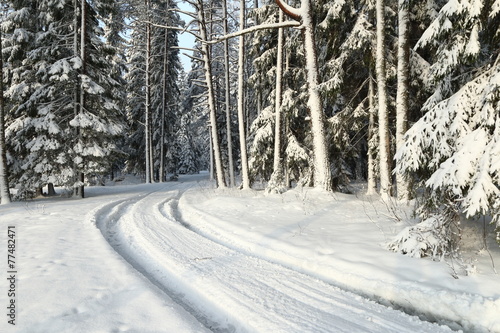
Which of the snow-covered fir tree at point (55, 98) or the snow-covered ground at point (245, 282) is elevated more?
the snow-covered fir tree at point (55, 98)

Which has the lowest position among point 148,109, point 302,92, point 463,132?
point 463,132

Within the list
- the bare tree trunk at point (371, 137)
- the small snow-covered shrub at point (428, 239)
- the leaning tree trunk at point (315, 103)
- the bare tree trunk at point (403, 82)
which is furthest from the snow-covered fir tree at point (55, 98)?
the small snow-covered shrub at point (428, 239)

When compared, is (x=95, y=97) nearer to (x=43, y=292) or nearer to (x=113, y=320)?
(x=43, y=292)

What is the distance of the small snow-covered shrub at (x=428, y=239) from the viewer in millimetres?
3967

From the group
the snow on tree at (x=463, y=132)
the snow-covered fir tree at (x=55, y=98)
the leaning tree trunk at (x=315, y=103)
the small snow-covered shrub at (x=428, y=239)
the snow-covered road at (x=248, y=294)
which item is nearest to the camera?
the snow-covered road at (x=248, y=294)

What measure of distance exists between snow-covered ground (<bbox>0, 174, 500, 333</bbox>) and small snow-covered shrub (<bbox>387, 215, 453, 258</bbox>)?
7.1 inches

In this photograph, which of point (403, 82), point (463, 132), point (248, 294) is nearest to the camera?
point (248, 294)

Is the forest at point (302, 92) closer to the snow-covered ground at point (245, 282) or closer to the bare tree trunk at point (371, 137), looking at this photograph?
the bare tree trunk at point (371, 137)

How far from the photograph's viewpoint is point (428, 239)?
402 cm

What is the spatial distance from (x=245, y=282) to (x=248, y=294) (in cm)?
33

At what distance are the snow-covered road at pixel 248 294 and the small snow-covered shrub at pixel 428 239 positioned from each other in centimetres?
138

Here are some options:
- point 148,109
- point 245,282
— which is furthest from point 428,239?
point 148,109

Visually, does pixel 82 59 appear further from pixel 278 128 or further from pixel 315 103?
pixel 315 103

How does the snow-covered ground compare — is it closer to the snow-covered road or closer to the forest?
the snow-covered road
